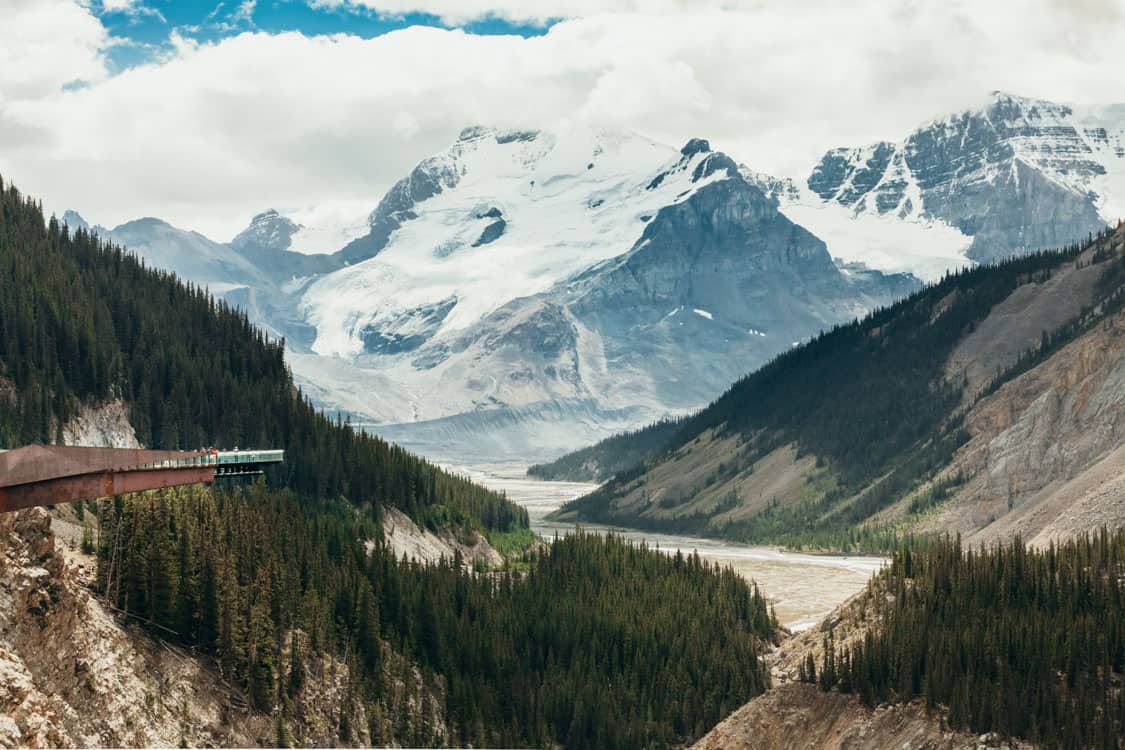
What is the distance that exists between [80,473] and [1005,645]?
192ft

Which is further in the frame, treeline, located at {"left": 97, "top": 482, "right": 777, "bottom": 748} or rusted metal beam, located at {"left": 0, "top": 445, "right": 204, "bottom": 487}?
treeline, located at {"left": 97, "top": 482, "right": 777, "bottom": 748}

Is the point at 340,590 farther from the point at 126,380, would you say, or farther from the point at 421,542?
the point at 126,380

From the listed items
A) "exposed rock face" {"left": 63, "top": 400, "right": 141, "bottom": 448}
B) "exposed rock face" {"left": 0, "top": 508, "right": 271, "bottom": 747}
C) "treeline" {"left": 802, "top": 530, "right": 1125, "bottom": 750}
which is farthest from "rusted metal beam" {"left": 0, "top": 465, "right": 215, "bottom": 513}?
"exposed rock face" {"left": 63, "top": 400, "right": 141, "bottom": 448}

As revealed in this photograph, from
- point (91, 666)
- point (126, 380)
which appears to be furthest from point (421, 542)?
point (91, 666)

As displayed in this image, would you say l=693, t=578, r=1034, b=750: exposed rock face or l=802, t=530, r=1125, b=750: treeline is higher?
l=802, t=530, r=1125, b=750: treeline

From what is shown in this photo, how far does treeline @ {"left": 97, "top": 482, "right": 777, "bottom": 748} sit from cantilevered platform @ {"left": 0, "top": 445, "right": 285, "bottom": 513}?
19474 mm

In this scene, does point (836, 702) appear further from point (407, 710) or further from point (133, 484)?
point (133, 484)

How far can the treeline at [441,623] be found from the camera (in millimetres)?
98188

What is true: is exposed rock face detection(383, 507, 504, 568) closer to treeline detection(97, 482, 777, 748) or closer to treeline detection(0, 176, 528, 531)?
treeline detection(0, 176, 528, 531)

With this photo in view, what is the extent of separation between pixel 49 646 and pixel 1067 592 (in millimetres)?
65753

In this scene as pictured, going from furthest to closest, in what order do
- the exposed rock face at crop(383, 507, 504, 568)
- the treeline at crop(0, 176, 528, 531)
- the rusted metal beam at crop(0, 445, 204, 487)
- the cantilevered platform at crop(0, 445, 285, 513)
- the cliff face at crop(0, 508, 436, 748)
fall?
1. the exposed rock face at crop(383, 507, 504, 568)
2. the treeline at crop(0, 176, 528, 531)
3. the cliff face at crop(0, 508, 436, 748)
4. the cantilevered platform at crop(0, 445, 285, 513)
5. the rusted metal beam at crop(0, 445, 204, 487)

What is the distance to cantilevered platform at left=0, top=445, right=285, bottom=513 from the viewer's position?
196ft

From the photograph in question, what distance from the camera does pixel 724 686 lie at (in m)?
132

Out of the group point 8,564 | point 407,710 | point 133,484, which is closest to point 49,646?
point 8,564
